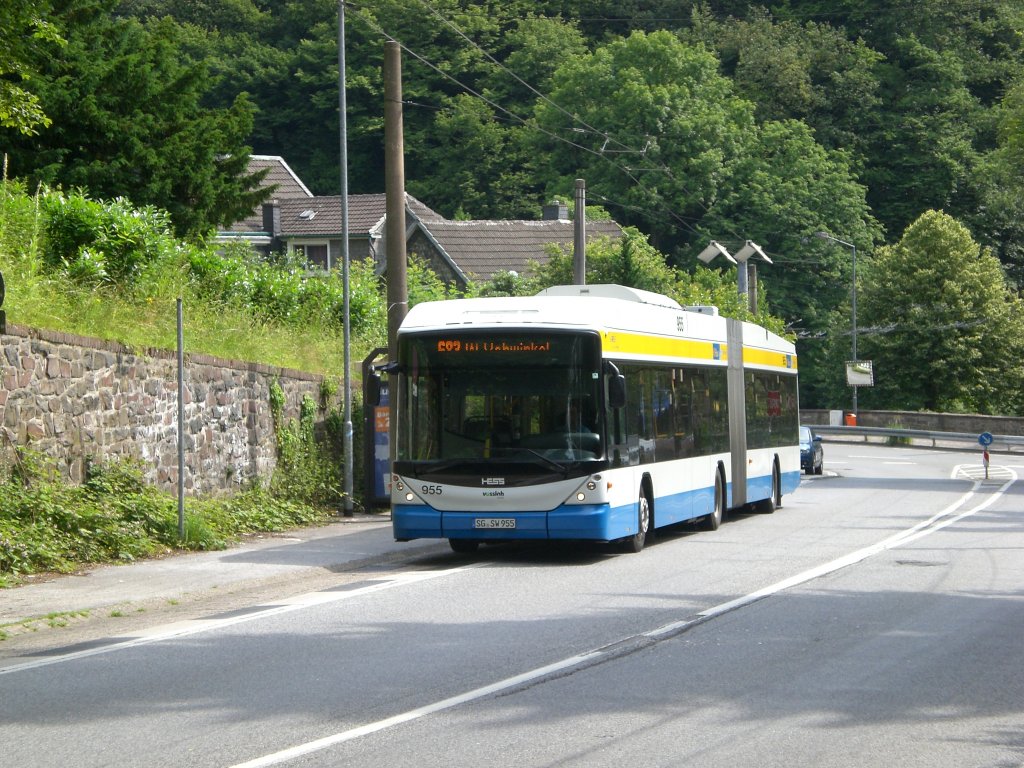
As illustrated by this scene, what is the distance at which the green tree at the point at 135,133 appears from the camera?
24.9m

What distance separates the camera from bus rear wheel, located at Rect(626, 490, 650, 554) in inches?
704

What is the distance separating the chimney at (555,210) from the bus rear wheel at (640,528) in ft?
174

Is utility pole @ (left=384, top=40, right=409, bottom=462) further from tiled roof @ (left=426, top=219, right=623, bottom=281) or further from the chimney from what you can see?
the chimney

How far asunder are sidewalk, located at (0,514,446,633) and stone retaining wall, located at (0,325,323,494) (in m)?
1.31

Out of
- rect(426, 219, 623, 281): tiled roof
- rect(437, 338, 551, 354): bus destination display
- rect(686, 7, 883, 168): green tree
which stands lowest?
rect(437, 338, 551, 354): bus destination display

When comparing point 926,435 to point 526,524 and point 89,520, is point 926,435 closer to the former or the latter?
point 526,524

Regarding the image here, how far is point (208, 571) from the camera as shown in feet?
50.0

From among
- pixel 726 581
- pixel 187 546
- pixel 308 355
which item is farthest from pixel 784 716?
pixel 308 355

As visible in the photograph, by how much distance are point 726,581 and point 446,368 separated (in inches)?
156

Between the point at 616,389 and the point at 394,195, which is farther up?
the point at 394,195

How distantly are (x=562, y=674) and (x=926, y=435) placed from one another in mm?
56324

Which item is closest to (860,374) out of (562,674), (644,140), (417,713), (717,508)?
(644,140)

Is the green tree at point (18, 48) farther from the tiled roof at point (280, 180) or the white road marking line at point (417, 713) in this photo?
the tiled roof at point (280, 180)

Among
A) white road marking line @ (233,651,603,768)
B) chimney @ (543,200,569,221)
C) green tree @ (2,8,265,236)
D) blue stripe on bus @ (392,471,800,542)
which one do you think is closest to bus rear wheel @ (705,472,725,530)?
blue stripe on bus @ (392,471,800,542)
